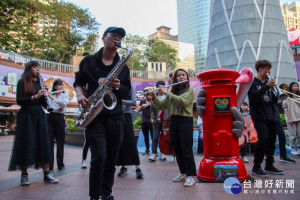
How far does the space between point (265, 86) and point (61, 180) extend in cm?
380

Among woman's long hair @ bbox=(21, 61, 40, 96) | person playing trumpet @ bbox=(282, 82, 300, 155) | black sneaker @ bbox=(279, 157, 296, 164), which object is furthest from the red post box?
person playing trumpet @ bbox=(282, 82, 300, 155)

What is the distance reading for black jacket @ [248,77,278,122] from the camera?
13.3 feet

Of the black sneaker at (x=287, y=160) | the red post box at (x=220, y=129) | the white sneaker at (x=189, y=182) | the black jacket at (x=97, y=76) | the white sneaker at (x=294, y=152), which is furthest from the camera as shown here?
the white sneaker at (x=294, y=152)

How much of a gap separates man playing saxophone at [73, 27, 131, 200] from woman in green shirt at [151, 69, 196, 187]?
965mm

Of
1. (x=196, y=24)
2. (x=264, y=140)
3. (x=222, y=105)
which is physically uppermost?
(x=196, y=24)

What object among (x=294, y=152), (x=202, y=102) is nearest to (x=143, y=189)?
(x=202, y=102)

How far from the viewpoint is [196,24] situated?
374 ft

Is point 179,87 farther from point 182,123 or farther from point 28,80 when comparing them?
point 28,80

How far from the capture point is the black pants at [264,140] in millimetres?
3986

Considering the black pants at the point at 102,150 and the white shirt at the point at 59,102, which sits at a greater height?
the white shirt at the point at 59,102

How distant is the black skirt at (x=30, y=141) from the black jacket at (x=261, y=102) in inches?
142

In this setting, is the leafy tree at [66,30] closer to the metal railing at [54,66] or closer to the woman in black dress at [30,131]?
the metal railing at [54,66]

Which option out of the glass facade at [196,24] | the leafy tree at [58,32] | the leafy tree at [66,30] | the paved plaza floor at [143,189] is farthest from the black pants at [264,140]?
the glass facade at [196,24]

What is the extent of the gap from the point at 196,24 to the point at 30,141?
119 meters
